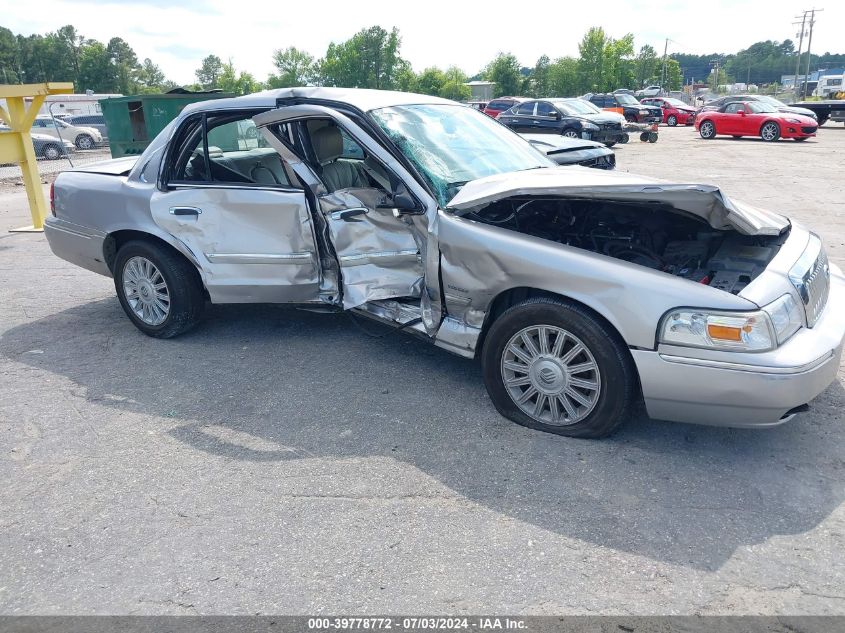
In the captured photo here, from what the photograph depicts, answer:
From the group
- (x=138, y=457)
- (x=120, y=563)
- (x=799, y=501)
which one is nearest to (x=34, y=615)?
(x=120, y=563)

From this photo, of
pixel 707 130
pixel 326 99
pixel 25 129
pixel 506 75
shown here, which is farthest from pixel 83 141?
pixel 506 75

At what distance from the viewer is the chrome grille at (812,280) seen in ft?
11.0

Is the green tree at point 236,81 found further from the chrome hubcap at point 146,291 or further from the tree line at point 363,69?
the chrome hubcap at point 146,291

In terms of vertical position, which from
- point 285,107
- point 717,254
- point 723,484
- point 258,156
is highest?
point 285,107

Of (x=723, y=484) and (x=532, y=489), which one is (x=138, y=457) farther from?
(x=723, y=484)

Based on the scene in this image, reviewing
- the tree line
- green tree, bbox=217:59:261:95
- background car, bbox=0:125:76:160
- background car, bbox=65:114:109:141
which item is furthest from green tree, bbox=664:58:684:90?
background car, bbox=0:125:76:160

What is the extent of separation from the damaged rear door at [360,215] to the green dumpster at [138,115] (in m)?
11.1

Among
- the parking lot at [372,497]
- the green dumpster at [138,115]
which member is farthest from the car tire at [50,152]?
the parking lot at [372,497]

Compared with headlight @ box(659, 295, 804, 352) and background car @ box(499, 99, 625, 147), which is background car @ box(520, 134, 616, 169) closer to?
headlight @ box(659, 295, 804, 352)

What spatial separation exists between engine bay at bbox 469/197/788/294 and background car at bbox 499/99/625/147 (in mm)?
15935

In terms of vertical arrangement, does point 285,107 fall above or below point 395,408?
above

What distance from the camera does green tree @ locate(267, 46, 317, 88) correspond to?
10000 cm

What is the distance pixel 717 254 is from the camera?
391cm

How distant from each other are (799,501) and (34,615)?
3.20m
